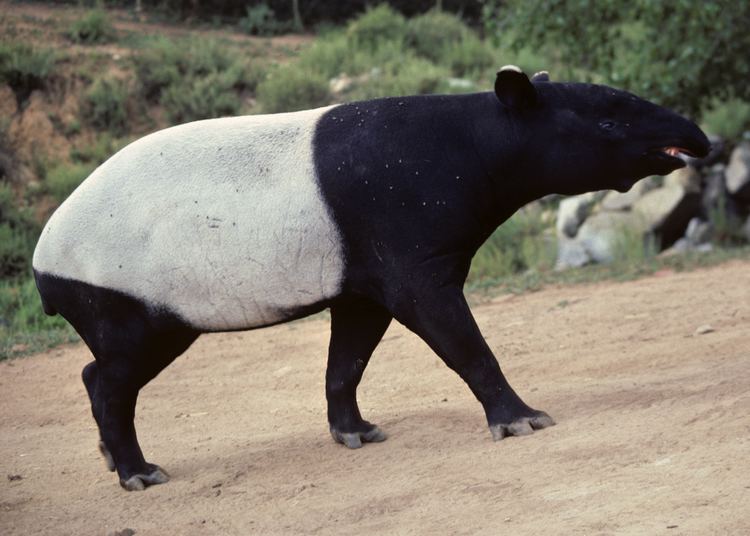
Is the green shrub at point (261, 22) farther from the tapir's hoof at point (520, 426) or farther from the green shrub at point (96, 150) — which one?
the tapir's hoof at point (520, 426)

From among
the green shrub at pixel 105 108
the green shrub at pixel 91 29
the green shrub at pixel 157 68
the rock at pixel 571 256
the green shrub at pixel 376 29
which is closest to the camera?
the rock at pixel 571 256

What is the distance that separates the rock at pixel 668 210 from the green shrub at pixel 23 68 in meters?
7.85

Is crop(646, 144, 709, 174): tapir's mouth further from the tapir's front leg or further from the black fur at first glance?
the tapir's front leg

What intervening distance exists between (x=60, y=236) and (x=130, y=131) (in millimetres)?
10290

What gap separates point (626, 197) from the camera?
1277 centimetres

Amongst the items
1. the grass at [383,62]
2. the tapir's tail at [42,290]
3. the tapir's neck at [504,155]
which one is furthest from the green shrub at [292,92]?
the tapir's neck at [504,155]

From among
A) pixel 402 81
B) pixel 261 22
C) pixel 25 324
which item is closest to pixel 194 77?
pixel 402 81

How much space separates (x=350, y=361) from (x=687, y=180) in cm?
799

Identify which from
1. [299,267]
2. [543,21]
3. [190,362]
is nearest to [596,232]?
[543,21]

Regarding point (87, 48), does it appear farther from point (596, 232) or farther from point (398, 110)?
point (398, 110)

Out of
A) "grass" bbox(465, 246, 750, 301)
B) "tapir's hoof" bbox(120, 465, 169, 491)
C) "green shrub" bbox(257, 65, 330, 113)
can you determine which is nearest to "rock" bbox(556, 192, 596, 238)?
"grass" bbox(465, 246, 750, 301)

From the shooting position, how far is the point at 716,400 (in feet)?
16.5

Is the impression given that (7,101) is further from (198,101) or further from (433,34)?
(433,34)

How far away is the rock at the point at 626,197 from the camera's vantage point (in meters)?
12.7
